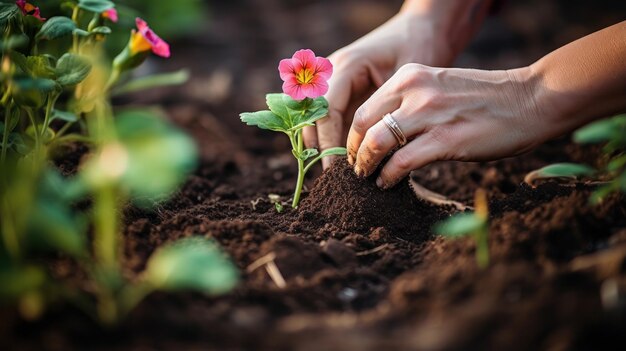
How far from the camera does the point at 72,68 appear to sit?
1667 millimetres

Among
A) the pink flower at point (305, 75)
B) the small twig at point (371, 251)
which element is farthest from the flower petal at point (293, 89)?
the small twig at point (371, 251)

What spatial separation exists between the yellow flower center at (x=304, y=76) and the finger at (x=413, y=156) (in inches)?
13.3

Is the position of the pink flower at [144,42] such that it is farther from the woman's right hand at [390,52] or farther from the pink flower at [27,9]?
the woman's right hand at [390,52]

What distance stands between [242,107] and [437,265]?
2.41m

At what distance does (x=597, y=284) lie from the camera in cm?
118

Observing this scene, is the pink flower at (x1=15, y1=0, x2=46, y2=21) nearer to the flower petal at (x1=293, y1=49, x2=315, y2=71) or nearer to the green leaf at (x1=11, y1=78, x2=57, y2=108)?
the green leaf at (x1=11, y1=78, x2=57, y2=108)

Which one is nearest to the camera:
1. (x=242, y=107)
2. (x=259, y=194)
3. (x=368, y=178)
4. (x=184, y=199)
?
(x=368, y=178)

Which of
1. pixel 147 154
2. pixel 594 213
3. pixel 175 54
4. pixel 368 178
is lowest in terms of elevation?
pixel 594 213

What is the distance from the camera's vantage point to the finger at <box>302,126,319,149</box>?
2.11 meters

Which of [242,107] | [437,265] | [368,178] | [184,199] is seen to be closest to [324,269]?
[437,265]

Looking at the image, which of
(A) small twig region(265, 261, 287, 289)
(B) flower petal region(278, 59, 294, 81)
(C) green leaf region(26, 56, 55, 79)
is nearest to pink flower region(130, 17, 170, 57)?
(C) green leaf region(26, 56, 55, 79)

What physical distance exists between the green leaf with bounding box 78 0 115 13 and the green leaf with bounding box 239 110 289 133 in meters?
0.48

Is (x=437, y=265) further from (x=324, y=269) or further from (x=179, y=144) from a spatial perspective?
(x=179, y=144)

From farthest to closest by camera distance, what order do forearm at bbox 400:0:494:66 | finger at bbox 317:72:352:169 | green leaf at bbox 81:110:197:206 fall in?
1. forearm at bbox 400:0:494:66
2. finger at bbox 317:72:352:169
3. green leaf at bbox 81:110:197:206
